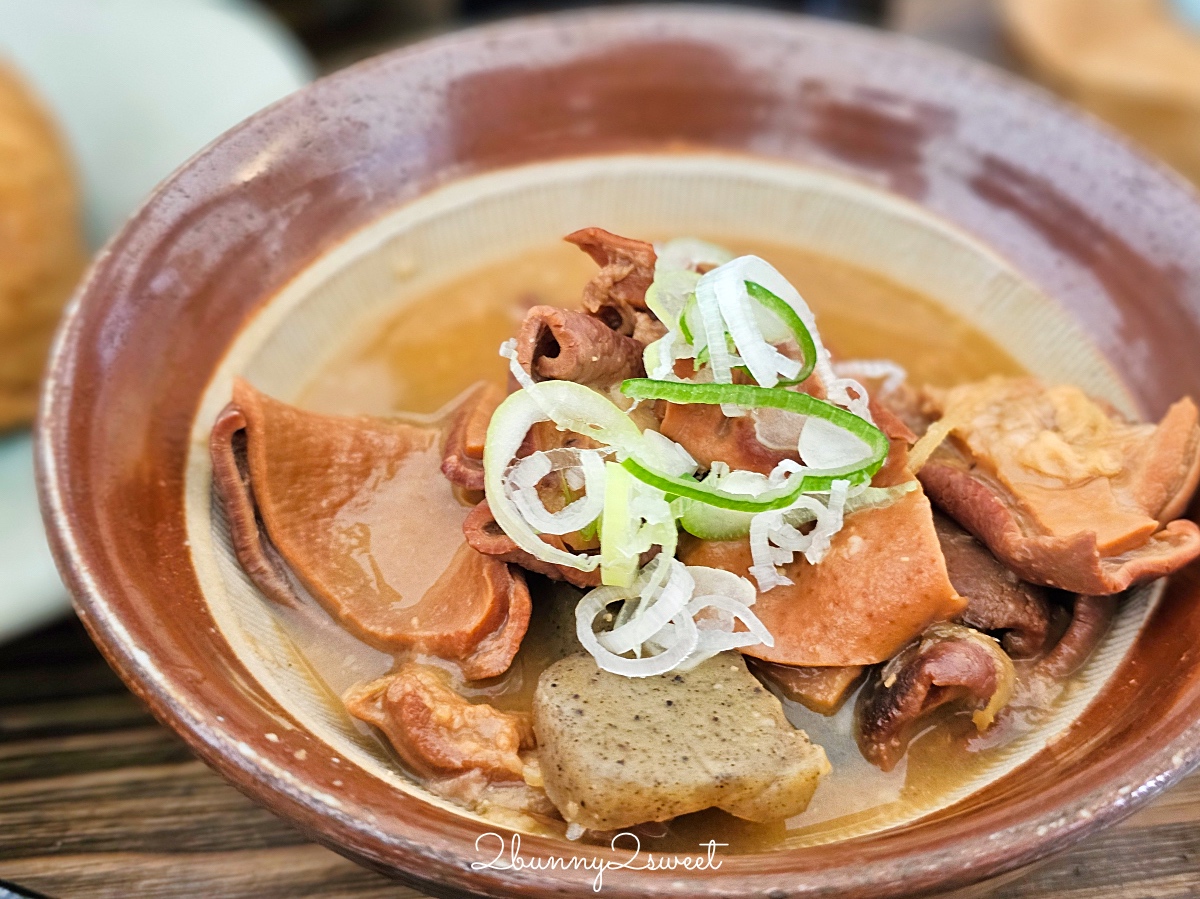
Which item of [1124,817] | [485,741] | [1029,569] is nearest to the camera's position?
[1124,817]

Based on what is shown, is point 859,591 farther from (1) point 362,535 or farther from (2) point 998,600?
(1) point 362,535

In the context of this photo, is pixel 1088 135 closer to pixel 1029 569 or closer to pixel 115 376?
pixel 1029 569

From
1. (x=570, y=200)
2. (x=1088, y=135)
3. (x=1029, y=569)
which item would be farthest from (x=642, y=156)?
(x=1029, y=569)

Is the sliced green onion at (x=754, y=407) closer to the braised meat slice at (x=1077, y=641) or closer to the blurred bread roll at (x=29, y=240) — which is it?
→ the braised meat slice at (x=1077, y=641)

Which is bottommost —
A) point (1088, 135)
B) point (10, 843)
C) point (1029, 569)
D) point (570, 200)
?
point (10, 843)

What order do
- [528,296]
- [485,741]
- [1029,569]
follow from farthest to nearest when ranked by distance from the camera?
[528,296] → [1029,569] → [485,741]

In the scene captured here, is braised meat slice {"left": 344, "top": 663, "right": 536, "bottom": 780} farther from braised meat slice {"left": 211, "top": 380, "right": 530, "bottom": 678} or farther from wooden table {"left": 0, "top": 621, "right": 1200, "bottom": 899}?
wooden table {"left": 0, "top": 621, "right": 1200, "bottom": 899}

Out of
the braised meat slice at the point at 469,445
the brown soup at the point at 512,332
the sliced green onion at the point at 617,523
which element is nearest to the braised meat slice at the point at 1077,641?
the brown soup at the point at 512,332
